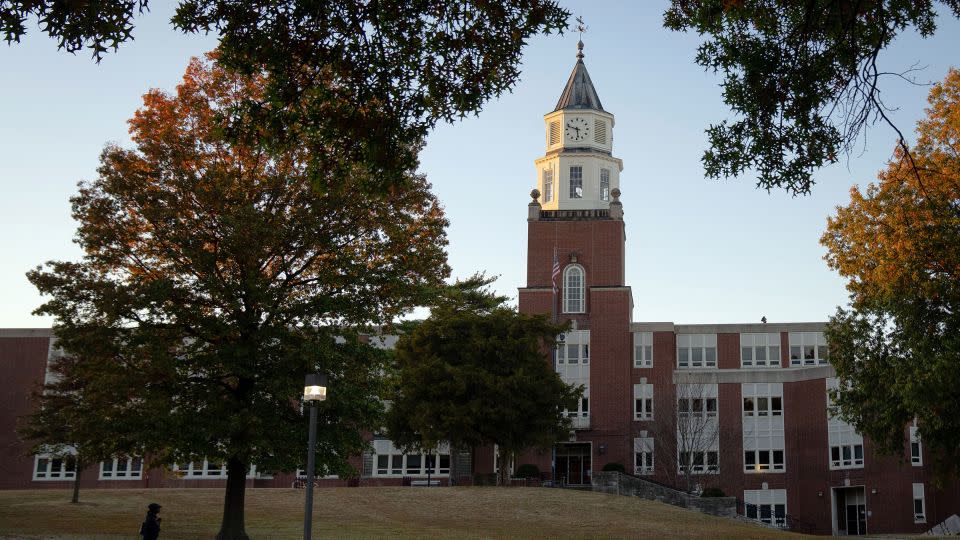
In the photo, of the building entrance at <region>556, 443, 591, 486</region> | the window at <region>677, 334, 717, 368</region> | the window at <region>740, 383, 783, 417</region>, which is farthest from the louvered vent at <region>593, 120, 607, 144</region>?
the building entrance at <region>556, 443, 591, 486</region>

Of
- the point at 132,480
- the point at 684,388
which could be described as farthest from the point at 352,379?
the point at 132,480

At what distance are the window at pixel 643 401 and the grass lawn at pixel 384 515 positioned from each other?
18.8 meters

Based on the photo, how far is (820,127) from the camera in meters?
12.0

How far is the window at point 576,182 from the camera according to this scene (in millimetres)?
70438

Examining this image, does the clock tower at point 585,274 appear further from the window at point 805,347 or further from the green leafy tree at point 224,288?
the green leafy tree at point 224,288

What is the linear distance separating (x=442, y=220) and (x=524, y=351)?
2362 cm

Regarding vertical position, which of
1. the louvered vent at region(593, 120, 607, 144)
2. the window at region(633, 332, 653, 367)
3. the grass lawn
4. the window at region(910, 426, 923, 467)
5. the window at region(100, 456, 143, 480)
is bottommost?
the grass lawn

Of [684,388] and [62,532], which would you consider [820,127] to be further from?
[684,388]

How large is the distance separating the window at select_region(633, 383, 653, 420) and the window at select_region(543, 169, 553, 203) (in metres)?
14.5

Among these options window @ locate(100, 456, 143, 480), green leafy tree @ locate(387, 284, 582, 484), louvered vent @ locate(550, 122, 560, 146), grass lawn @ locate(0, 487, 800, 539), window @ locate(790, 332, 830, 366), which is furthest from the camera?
louvered vent @ locate(550, 122, 560, 146)

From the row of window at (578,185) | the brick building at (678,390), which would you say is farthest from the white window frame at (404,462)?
the row of window at (578,185)

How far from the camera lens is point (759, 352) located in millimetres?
70375

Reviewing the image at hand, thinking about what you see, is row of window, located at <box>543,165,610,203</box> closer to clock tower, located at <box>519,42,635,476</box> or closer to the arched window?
clock tower, located at <box>519,42,635,476</box>

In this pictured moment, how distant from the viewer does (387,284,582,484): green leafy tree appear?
49.3m
